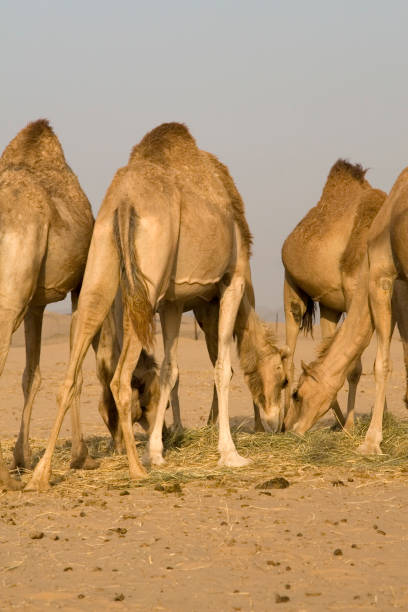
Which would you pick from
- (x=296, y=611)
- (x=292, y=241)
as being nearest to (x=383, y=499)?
(x=296, y=611)

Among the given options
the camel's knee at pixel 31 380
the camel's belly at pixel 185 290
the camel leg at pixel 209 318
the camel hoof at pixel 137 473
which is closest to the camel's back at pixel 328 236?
the camel leg at pixel 209 318

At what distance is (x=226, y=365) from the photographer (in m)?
8.11

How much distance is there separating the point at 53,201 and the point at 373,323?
331cm

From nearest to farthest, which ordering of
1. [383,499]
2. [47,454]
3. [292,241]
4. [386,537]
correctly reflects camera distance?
1. [386,537]
2. [383,499]
3. [47,454]
4. [292,241]

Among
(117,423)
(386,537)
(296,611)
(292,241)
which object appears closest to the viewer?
(296,611)

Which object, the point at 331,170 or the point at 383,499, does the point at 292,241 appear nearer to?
the point at 331,170

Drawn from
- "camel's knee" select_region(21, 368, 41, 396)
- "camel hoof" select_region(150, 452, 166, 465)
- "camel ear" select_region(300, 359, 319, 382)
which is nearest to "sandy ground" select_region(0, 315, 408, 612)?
"camel hoof" select_region(150, 452, 166, 465)

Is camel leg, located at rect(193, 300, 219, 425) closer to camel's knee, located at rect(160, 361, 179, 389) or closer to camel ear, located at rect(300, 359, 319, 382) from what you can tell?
camel ear, located at rect(300, 359, 319, 382)

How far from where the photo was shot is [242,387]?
16016 mm

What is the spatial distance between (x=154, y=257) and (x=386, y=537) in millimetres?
2848

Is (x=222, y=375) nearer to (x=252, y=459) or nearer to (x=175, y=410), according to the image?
(x=252, y=459)

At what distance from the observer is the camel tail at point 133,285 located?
6750 mm

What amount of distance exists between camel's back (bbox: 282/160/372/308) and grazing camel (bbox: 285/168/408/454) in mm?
1181

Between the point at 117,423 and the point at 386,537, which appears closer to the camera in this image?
the point at 386,537
